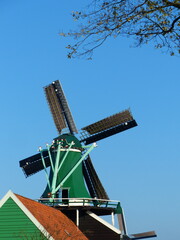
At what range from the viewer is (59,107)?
116 ft

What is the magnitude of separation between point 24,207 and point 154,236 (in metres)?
16.5

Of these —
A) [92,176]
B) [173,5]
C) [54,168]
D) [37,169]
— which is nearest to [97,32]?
[173,5]

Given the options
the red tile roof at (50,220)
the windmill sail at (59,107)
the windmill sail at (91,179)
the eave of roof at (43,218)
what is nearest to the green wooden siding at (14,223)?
the eave of roof at (43,218)

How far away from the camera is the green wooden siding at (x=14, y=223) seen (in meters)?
17.9

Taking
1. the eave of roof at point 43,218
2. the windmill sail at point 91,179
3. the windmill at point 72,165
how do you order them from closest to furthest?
the eave of roof at point 43,218 < the windmill at point 72,165 < the windmill sail at point 91,179

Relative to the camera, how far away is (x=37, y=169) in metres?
34.8

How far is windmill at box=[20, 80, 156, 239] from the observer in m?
26.6

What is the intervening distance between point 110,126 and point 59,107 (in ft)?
17.6

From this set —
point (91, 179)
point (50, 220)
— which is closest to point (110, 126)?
point (91, 179)

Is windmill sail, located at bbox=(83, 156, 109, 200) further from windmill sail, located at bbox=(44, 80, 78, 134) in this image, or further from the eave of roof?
the eave of roof

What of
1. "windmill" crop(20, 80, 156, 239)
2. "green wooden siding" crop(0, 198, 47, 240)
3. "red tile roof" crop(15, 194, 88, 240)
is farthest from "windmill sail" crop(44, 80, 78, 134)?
"green wooden siding" crop(0, 198, 47, 240)

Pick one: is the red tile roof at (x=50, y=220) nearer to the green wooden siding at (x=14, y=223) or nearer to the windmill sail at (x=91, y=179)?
the green wooden siding at (x=14, y=223)

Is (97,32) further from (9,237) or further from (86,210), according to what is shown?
(86,210)

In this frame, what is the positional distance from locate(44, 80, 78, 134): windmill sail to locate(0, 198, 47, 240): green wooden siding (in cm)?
1598
